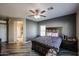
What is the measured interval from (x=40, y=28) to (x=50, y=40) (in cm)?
33

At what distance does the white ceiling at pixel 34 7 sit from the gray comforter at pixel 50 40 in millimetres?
427

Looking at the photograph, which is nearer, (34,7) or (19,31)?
(34,7)

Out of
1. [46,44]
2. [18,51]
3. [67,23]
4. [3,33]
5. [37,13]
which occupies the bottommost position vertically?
[18,51]

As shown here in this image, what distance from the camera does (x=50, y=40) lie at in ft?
10.0

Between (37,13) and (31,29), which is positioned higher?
(37,13)

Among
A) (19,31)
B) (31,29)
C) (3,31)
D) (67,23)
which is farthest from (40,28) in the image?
(3,31)

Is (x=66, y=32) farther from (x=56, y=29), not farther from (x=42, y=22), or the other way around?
(x=42, y=22)

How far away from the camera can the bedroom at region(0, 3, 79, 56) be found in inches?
118

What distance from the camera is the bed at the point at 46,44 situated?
2959mm

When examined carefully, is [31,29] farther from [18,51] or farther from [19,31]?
[18,51]

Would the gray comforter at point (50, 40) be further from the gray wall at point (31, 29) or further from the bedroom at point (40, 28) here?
the gray wall at point (31, 29)

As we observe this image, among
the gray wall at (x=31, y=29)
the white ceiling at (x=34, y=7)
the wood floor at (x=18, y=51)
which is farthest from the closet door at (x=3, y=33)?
the gray wall at (x=31, y=29)

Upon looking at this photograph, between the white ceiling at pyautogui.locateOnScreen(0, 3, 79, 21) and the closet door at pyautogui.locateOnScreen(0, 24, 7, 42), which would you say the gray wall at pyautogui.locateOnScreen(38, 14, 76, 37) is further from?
the closet door at pyautogui.locateOnScreen(0, 24, 7, 42)

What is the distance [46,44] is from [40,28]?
1.21 ft
